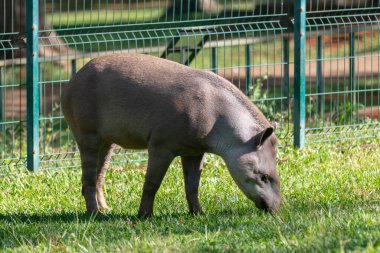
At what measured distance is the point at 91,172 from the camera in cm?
862

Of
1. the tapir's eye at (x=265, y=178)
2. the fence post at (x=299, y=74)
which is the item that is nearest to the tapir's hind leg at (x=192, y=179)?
the tapir's eye at (x=265, y=178)

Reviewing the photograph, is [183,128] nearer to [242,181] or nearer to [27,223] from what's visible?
[242,181]

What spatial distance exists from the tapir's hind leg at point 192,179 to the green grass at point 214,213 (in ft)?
0.43

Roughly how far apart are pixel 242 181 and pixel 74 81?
1713 mm

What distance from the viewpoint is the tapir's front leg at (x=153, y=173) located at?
8.15 metres

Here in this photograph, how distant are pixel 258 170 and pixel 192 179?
27.7 inches

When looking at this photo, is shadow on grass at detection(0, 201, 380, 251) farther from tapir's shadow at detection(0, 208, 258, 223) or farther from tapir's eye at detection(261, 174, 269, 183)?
tapir's eye at detection(261, 174, 269, 183)

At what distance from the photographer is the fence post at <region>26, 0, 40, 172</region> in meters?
10.2

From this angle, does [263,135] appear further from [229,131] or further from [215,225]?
[215,225]

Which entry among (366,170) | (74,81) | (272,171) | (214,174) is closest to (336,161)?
(366,170)

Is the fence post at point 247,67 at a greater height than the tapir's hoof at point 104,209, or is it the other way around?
the fence post at point 247,67

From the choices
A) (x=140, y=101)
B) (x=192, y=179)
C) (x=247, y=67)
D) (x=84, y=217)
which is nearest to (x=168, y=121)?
(x=140, y=101)

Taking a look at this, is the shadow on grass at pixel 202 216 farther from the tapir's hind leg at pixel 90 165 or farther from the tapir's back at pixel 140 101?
the tapir's back at pixel 140 101

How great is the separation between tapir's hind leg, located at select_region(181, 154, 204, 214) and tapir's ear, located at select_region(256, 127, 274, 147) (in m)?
0.75
